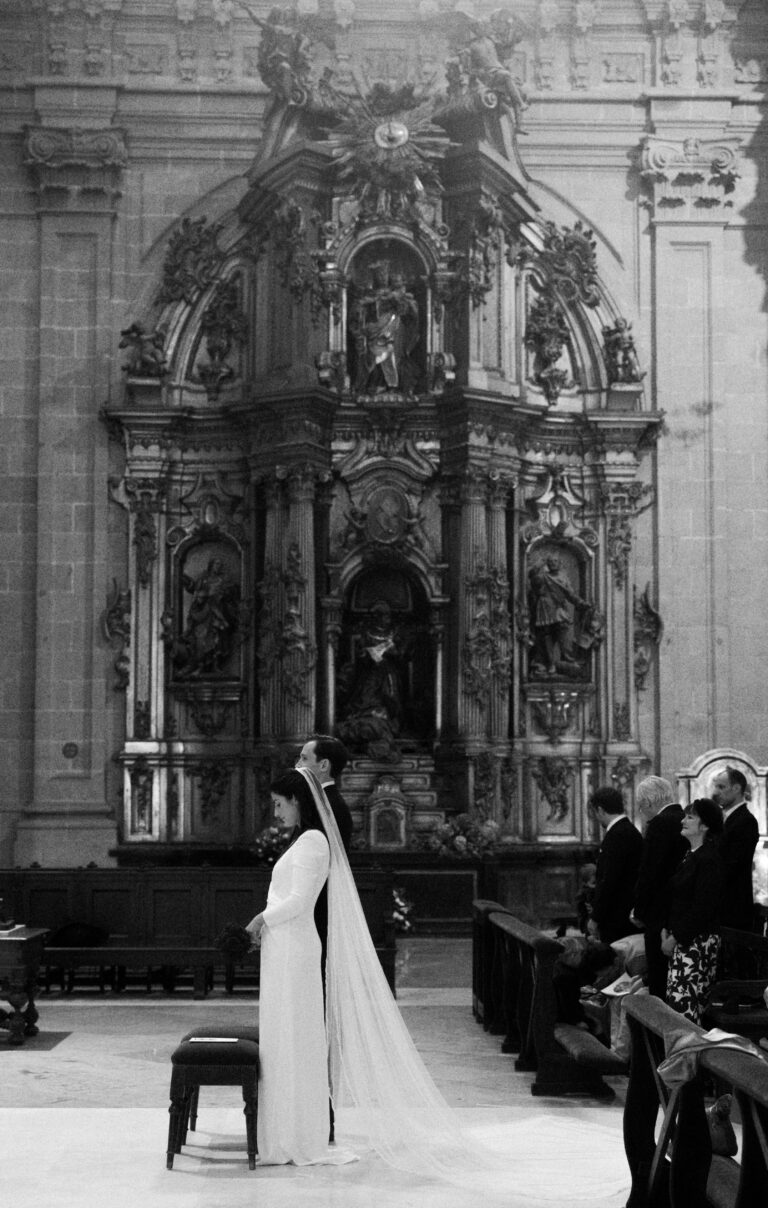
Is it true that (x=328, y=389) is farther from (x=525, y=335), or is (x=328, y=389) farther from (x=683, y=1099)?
(x=683, y=1099)

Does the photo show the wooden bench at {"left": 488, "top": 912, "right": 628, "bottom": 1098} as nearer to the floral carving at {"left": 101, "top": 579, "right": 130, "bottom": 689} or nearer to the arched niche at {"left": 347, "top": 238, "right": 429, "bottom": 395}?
the floral carving at {"left": 101, "top": 579, "right": 130, "bottom": 689}

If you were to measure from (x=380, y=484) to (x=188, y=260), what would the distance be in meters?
3.48

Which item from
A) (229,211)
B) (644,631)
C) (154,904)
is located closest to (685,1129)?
(154,904)

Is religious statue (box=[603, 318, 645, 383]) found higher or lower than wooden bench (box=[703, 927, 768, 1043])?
higher

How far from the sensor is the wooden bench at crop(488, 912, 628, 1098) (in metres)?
10.4

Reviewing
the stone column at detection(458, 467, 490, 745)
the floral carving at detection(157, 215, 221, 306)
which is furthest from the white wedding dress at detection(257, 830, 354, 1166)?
the floral carving at detection(157, 215, 221, 306)

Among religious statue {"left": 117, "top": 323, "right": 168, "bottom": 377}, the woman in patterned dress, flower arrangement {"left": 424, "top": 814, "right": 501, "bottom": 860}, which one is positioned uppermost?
religious statue {"left": 117, "top": 323, "right": 168, "bottom": 377}

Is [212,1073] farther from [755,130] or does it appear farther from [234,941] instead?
[755,130]

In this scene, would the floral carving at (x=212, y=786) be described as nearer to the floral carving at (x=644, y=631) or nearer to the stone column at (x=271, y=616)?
the stone column at (x=271, y=616)

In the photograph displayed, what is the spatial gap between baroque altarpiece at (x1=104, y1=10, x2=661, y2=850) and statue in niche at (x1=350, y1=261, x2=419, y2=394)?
0.10ft

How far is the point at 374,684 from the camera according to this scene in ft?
69.4

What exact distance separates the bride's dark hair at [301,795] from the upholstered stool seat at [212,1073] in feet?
3.50

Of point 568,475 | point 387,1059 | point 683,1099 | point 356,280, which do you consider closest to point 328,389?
point 356,280

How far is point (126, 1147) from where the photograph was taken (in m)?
9.23
